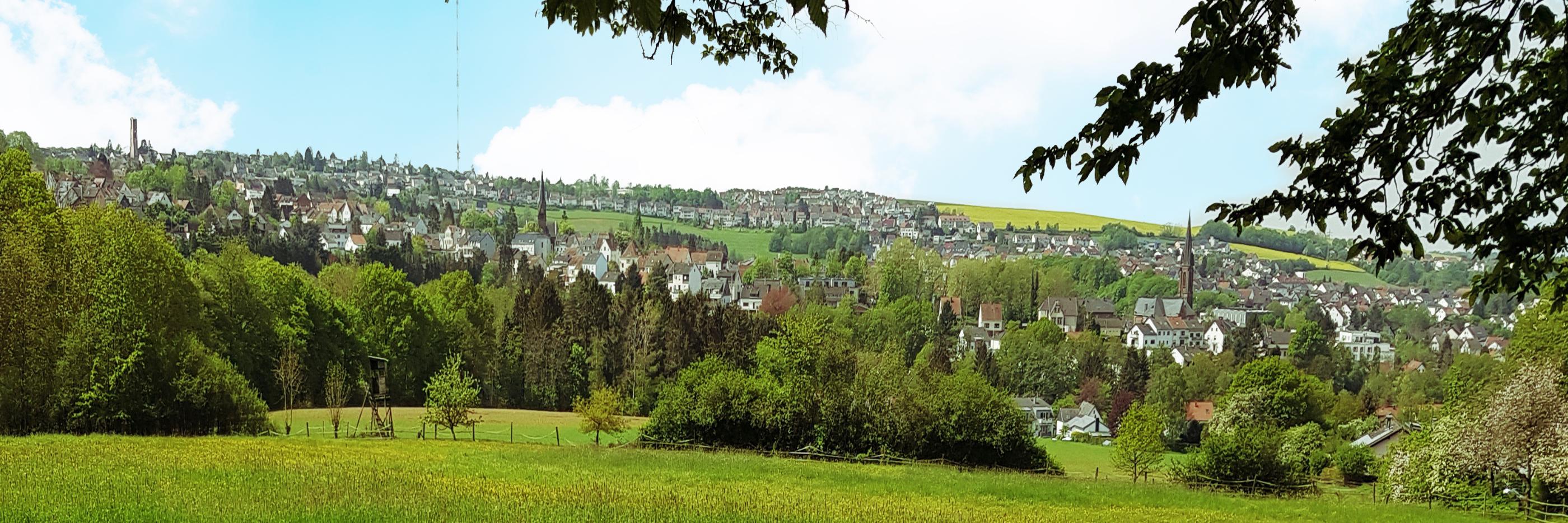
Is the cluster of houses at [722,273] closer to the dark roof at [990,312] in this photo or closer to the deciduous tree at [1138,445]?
the dark roof at [990,312]

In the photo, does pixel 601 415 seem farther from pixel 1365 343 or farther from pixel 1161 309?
pixel 1365 343

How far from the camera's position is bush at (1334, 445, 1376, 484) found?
52.9m

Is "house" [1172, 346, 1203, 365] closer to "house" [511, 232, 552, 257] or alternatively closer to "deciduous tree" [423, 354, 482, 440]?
"deciduous tree" [423, 354, 482, 440]

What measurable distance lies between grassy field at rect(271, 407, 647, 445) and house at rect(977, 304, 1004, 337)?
71.3 meters

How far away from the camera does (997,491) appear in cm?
2720

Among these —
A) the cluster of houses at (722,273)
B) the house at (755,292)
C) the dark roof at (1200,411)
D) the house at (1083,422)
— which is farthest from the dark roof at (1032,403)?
the house at (755,292)

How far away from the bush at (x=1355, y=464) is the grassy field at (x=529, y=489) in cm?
2300

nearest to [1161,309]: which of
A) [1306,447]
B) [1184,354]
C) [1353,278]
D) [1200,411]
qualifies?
[1184,354]

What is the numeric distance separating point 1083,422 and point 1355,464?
28670mm

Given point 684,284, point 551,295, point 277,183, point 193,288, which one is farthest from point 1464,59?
point 277,183

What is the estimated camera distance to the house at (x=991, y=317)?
400ft

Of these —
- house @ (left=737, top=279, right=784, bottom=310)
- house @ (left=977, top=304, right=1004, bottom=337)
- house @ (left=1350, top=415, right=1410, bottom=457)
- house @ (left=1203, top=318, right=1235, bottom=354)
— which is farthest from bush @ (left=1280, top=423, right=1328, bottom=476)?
house @ (left=737, top=279, right=784, bottom=310)

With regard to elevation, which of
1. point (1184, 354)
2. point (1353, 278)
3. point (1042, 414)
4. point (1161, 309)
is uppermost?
point (1353, 278)

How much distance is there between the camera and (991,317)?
122 m
